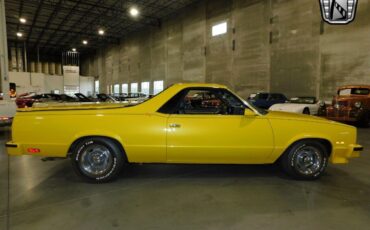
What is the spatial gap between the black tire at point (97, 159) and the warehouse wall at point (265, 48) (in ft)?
44.7

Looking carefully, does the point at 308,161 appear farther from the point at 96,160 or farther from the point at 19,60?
the point at 19,60

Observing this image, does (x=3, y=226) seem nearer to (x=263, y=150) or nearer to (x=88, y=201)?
(x=88, y=201)

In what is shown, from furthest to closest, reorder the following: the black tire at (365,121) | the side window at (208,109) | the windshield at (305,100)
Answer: the windshield at (305,100)
the black tire at (365,121)
the side window at (208,109)

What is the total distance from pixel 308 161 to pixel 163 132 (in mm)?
2301

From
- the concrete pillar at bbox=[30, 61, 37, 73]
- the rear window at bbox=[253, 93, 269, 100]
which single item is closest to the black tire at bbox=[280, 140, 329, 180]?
the rear window at bbox=[253, 93, 269, 100]

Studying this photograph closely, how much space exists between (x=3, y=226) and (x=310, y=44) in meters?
16.1

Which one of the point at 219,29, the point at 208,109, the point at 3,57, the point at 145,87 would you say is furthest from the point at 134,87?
the point at 208,109

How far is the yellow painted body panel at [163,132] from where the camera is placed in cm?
370

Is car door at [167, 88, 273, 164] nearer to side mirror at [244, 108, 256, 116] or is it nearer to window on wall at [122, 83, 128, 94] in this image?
side mirror at [244, 108, 256, 116]

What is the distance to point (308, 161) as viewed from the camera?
397cm

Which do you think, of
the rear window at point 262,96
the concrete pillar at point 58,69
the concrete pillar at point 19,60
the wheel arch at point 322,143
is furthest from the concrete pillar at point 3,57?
the concrete pillar at point 58,69

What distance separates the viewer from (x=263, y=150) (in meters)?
3.81

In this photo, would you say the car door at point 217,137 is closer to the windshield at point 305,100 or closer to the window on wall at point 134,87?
the windshield at point 305,100

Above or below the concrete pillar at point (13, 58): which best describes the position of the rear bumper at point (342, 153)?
below
